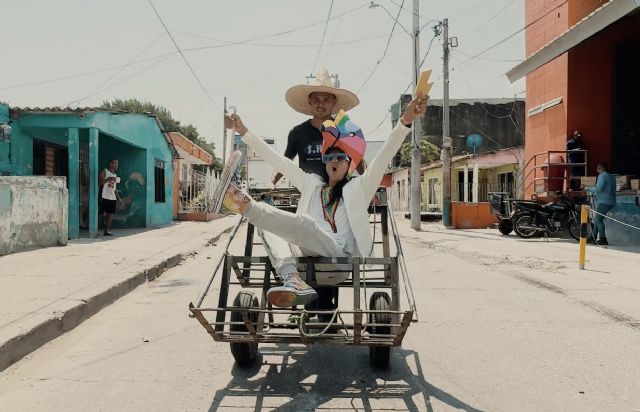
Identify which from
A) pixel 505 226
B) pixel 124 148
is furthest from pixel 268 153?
pixel 124 148

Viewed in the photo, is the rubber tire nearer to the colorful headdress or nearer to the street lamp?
the street lamp

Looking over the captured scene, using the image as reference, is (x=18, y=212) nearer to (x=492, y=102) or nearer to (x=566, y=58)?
(x=566, y=58)

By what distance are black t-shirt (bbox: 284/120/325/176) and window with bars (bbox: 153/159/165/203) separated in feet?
47.3

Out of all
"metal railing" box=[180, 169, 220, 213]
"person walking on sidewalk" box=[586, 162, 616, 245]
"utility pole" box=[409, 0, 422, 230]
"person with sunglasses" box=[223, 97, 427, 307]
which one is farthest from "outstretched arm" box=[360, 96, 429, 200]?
"metal railing" box=[180, 169, 220, 213]

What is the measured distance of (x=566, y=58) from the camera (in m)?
13.9

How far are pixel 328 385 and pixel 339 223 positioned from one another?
1.05 meters

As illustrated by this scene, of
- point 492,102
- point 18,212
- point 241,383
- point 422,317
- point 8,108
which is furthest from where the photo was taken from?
point 492,102

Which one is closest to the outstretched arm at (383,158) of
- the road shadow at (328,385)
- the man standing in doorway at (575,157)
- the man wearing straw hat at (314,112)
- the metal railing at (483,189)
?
the man wearing straw hat at (314,112)

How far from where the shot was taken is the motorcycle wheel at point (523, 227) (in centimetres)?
1384

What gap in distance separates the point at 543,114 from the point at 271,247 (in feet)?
45.5

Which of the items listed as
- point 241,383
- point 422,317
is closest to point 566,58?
point 422,317

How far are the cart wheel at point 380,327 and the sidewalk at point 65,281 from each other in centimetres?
242

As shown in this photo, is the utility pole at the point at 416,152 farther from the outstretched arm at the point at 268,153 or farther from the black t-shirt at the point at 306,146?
the outstretched arm at the point at 268,153

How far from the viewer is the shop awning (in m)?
9.18
